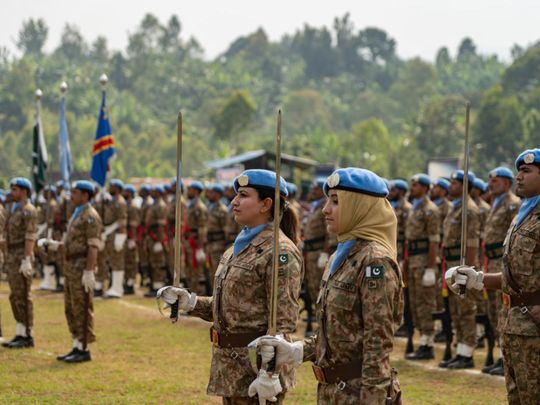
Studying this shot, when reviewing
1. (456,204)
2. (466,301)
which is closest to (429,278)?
(466,301)

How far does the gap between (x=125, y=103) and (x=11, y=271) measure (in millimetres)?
116803

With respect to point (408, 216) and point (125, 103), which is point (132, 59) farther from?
point (408, 216)

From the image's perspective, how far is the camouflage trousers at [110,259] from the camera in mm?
19016

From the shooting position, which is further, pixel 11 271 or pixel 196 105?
pixel 196 105

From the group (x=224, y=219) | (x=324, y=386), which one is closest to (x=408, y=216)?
(x=224, y=219)

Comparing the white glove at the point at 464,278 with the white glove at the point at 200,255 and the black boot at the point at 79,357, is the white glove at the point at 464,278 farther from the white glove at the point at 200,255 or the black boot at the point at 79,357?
the white glove at the point at 200,255

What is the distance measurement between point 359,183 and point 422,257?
7.93 meters

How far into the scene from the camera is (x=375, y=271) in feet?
14.4

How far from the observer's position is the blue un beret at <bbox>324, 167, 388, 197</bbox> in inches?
178

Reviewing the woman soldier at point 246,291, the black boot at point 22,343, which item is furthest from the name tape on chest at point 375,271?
the black boot at point 22,343

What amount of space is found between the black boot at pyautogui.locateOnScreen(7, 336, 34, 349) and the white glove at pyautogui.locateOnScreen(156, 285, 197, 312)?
24.5 feet

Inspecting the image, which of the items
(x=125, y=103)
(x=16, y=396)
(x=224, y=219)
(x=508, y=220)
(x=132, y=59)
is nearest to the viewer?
(x=16, y=396)

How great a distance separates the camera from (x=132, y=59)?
15312 cm

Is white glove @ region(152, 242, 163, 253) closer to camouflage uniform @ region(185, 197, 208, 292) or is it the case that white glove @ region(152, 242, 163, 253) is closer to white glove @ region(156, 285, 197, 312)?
camouflage uniform @ region(185, 197, 208, 292)
